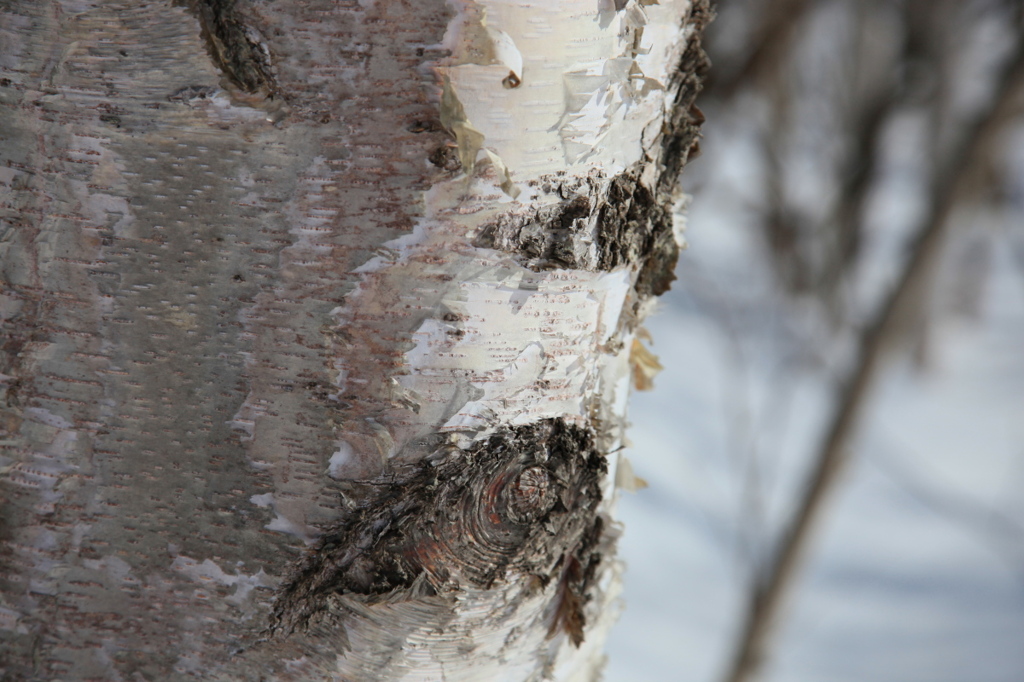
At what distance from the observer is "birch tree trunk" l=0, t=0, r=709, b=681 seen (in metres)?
0.40

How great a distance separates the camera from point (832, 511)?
2344 millimetres

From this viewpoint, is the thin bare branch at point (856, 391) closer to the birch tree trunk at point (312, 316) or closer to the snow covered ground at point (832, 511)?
the snow covered ground at point (832, 511)

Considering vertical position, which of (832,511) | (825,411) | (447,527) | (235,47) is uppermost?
(825,411)

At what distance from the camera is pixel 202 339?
440mm

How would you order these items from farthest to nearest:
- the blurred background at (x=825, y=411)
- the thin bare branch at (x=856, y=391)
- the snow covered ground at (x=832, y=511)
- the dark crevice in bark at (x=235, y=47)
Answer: the snow covered ground at (x=832, y=511) < the blurred background at (x=825, y=411) < the thin bare branch at (x=856, y=391) < the dark crevice in bark at (x=235, y=47)

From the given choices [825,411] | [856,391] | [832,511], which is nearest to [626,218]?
[856,391]

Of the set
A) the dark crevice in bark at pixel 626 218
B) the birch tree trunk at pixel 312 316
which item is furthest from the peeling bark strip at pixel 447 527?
the dark crevice in bark at pixel 626 218

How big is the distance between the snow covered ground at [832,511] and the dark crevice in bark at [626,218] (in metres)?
1.76

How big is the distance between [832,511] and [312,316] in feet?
7.50

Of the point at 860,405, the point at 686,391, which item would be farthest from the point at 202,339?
the point at 686,391

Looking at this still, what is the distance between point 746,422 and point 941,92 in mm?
1352

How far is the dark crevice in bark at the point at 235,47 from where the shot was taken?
402 mm

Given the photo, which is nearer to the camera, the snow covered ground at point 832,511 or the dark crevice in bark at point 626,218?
the dark crevice in bark at point 626,218

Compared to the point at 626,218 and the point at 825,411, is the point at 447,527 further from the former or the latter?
the point at 825,411
